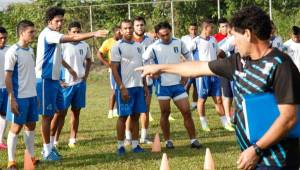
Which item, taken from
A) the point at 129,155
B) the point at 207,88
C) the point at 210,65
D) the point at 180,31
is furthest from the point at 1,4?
the point at 210,65

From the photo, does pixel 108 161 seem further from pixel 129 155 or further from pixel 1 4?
pixel 1 4

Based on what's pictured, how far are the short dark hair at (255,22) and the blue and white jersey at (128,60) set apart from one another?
18.6 feet

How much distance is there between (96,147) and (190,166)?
8.51 feet

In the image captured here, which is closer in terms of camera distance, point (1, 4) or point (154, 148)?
point (154, 148)

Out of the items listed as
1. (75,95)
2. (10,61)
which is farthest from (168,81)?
(10,61)

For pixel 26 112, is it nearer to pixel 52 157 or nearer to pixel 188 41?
pixel 52 157

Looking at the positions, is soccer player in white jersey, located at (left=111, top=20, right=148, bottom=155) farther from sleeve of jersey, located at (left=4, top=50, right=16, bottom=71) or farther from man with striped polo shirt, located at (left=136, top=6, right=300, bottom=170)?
man with striped polo shirt, located at (left=136, top=6, right=300, bottom=170)

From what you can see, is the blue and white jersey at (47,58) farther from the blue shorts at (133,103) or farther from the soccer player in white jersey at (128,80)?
the blue shorts at (133,103)

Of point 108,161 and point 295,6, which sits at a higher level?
point 295,6

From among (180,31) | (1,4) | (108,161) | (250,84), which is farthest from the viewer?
(1,4)

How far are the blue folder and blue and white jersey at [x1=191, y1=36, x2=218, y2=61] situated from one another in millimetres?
8402

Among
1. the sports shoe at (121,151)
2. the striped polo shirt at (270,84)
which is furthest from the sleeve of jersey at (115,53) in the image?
the striped polo shirt at (270,84)

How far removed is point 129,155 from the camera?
32.2 feet

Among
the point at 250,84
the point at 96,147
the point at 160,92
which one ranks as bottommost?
the point at 96,147
